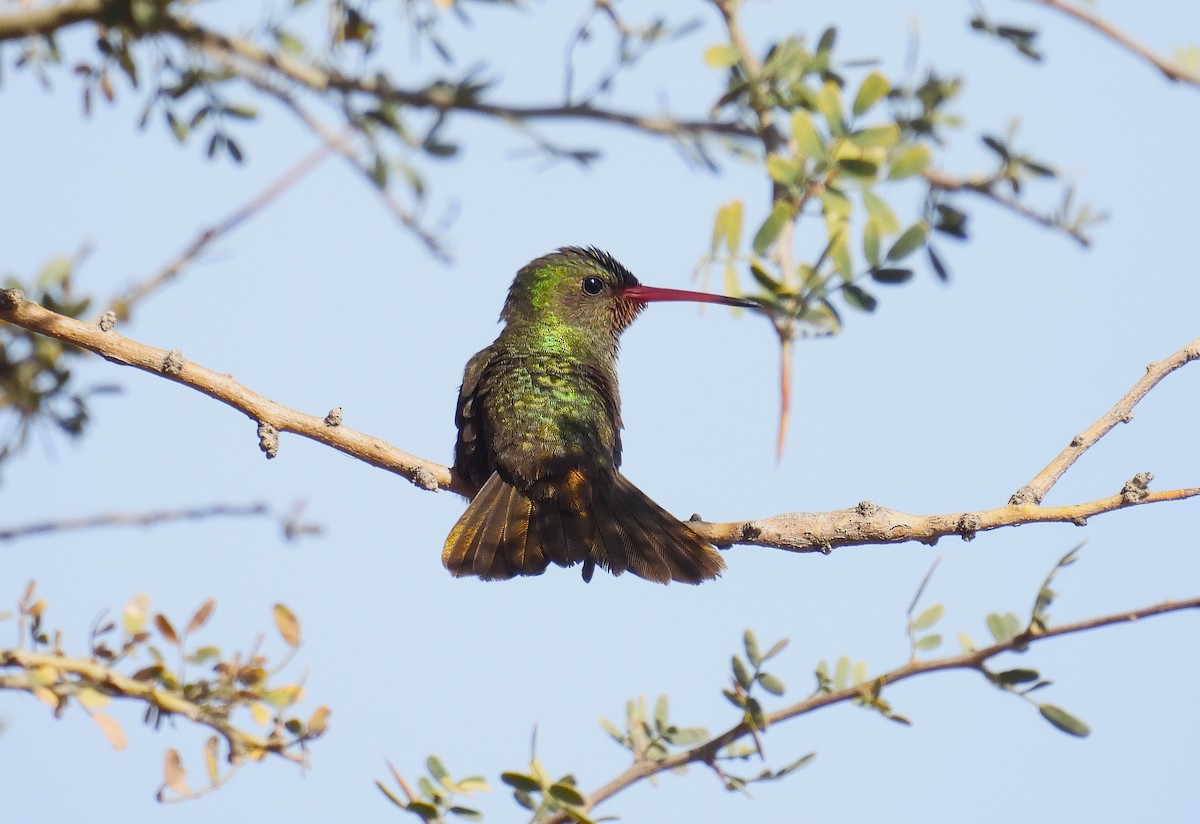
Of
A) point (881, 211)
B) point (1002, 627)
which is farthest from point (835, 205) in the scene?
point (1002, 627)

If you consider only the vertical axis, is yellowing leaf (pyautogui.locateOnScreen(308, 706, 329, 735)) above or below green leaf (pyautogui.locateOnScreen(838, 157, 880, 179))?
below

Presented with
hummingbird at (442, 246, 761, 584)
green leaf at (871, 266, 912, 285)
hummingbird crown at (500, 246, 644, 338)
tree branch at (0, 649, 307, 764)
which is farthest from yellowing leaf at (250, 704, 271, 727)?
hummingbird crown at (500, 246, 644, 338)

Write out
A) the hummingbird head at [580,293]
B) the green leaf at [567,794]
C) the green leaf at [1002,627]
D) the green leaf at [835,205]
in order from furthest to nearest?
1. the hummingbird head at [580,293]
2. the green leaf at [835,205]
3. the green leaf at [1002,627]
4. the green leaf at [567,794]

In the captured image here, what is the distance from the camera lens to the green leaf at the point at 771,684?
2.77 m

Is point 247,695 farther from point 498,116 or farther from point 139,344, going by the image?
point 498,116

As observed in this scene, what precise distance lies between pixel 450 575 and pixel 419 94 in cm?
136

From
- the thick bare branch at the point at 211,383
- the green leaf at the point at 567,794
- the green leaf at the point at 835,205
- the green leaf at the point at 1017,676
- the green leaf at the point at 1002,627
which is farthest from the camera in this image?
the green leaf at the point at 835,205

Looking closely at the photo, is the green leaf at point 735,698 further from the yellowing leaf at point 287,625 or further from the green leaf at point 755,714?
the yellowing leaf at point 287,625

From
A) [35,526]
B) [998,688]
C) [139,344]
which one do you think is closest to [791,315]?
[998,688]

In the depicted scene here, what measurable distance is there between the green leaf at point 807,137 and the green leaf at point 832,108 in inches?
1.7

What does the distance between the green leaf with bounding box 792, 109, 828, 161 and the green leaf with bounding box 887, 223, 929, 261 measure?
35cm

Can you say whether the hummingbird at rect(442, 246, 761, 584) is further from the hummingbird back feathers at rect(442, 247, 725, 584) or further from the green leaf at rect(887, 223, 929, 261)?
the green leaf at rect(887, 223, 929, 261)

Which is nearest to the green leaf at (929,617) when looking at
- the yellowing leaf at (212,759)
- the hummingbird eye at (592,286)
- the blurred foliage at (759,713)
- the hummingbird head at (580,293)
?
the blurred foliage at (759,713)

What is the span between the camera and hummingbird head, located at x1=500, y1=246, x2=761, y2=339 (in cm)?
495
